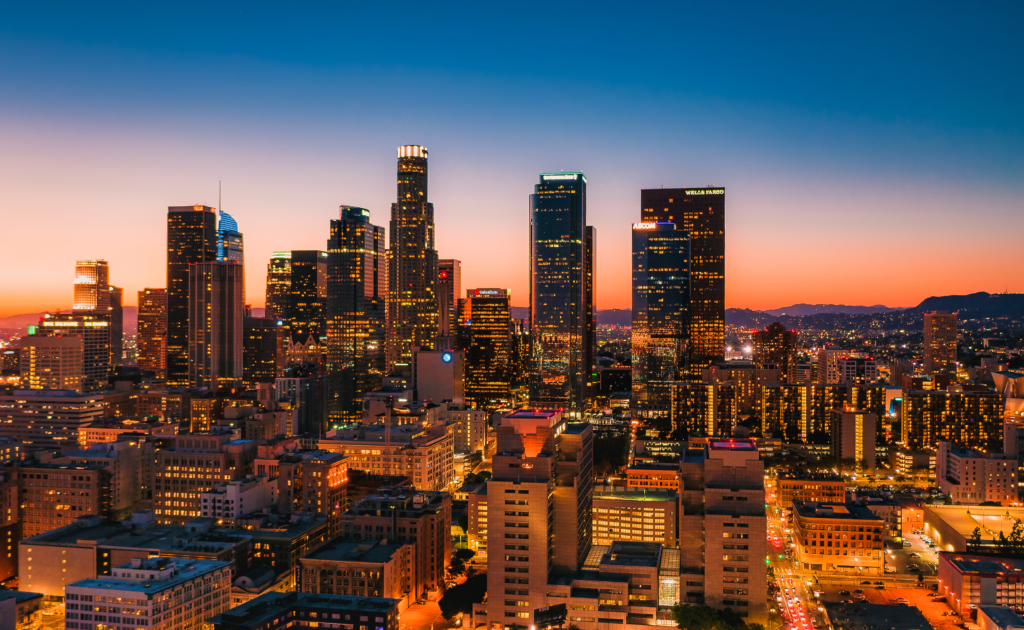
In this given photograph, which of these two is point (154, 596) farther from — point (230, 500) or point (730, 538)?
point (730, 538)

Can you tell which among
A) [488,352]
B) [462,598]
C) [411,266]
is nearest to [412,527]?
[462,598]

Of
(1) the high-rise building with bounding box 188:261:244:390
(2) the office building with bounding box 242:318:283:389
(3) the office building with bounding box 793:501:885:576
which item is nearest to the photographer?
(3) the office building with bounding box 793:501:885:576

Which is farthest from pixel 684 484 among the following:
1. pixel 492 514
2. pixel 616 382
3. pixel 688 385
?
pixel 616 382

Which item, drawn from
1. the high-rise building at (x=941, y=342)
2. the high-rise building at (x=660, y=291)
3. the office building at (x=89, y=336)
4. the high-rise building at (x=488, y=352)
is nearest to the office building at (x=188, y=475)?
the high-rise building at (x=488, y=352)

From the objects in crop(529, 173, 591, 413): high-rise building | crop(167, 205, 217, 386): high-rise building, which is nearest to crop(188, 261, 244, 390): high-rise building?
crop(167, 205, 217, 386): high-rise building

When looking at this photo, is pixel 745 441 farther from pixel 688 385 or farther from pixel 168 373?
pixel 168 373

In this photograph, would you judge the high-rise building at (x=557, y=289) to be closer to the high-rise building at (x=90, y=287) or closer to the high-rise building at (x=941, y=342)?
the high-rise building at (x=941, y=342)

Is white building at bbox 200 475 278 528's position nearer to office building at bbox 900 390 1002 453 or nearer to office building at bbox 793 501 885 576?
office building at bbox 793 501 885 576
